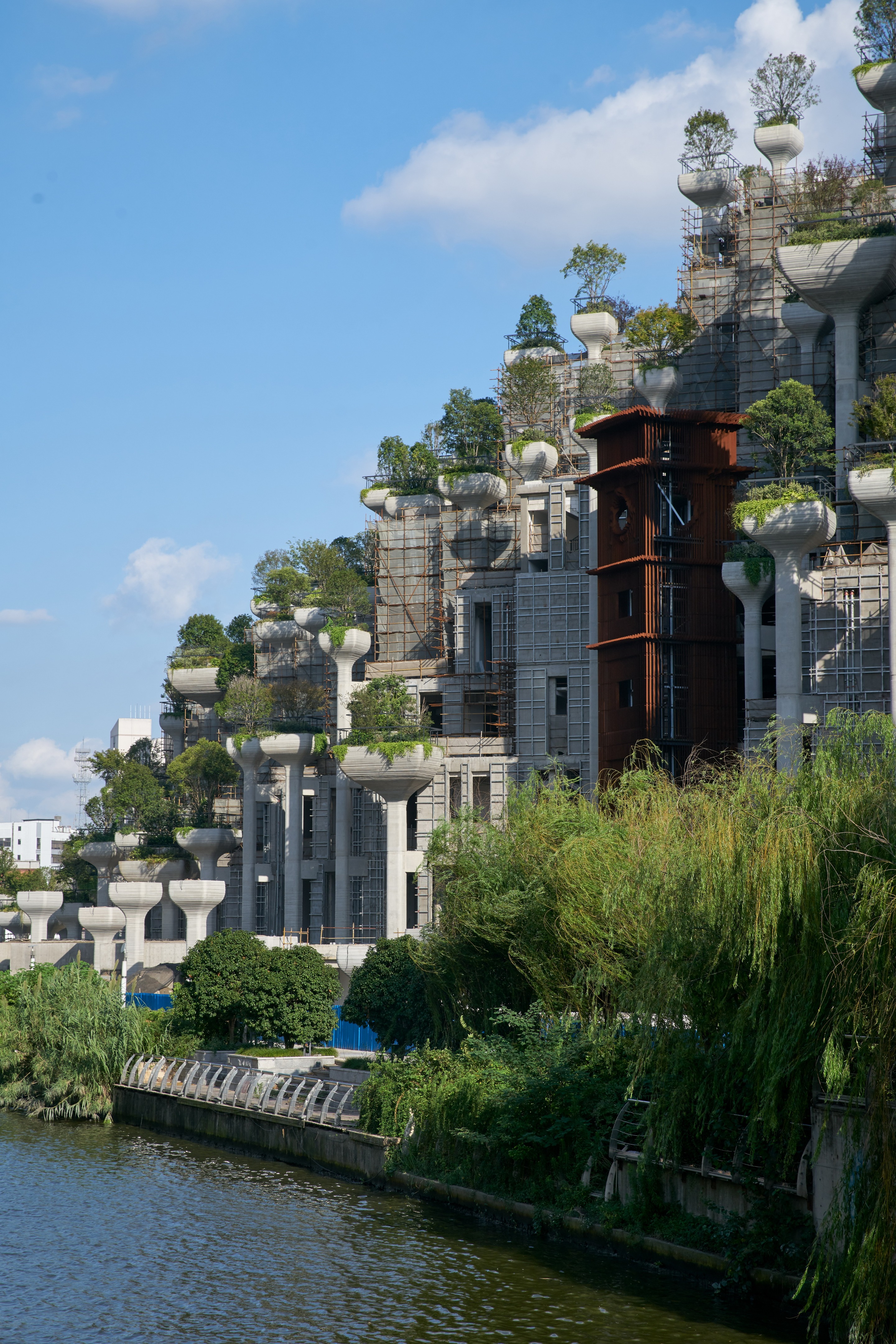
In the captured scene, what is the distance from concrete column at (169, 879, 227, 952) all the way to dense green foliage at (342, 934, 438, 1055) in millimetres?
30223

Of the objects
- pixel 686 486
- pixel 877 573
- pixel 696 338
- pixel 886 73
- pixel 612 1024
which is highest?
pixel 886 73

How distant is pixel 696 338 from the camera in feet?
227

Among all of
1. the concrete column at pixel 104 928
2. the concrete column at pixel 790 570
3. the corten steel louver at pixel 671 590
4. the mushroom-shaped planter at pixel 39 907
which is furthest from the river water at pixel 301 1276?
the mushroom-shaped planter at pixel 39 907

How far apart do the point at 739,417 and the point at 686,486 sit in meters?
3.33

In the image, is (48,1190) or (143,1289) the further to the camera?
(48,1190)

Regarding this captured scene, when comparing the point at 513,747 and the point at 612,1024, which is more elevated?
the point at 513,747

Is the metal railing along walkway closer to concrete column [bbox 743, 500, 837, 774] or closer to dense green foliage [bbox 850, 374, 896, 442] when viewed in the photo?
concrete column [bbox 743, 500, 837, 774]

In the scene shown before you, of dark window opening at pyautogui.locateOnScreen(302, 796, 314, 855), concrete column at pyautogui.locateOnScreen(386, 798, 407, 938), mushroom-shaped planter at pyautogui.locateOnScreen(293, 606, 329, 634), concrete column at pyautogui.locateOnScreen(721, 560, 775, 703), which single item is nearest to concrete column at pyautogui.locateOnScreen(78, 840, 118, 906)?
dark window opening at pyautogui.locateOnScreen(302, 796, 314, 855)

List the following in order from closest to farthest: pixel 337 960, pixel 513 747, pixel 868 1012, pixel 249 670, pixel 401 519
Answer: pixel 868 1012 < pixel 337 960 < pixel 513 747 < pixel 401 519 < pixel 249 670

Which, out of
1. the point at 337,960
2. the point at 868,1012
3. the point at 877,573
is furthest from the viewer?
the point at 337,960

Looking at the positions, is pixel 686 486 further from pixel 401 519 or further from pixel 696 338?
pixel 401 519

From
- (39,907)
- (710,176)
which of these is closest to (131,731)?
(39,907)

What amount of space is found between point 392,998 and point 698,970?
66.8 feet

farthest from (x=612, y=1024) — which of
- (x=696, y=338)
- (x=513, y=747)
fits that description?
(x=696, y=338)
